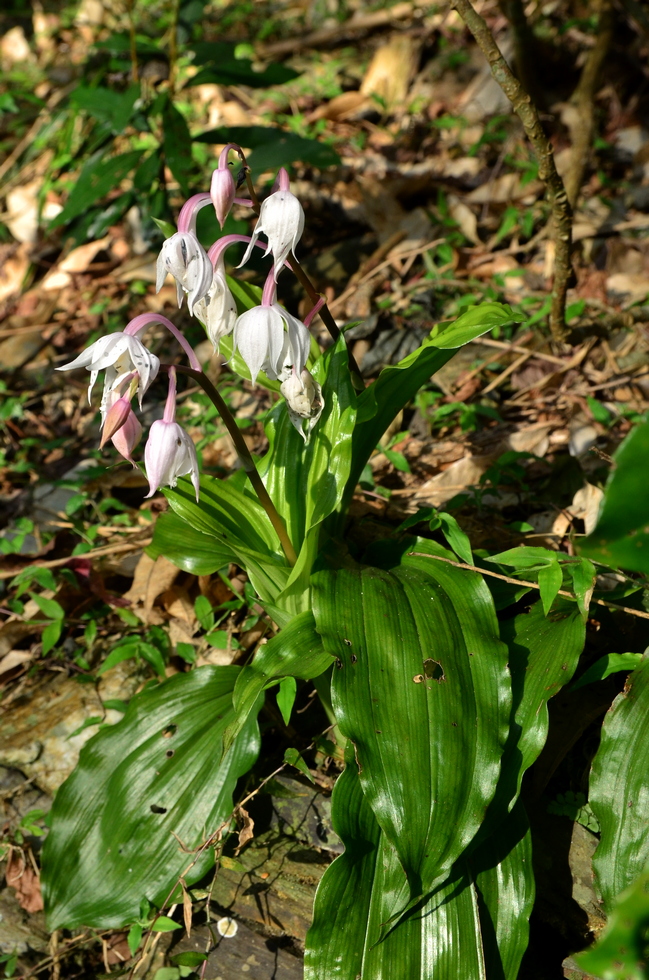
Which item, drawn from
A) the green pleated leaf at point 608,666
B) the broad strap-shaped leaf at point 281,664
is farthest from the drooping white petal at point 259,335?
the green pleated leaf at point 608,666

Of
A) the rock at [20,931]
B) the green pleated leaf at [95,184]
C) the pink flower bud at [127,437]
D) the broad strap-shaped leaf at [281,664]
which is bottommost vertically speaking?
the rock at [20,931]

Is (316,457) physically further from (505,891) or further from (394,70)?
(394,70)

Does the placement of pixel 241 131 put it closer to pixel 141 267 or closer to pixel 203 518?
pixel 141 267

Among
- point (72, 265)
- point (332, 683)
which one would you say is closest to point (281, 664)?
point (332, 683)

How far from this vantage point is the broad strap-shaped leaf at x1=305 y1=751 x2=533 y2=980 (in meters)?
1.53

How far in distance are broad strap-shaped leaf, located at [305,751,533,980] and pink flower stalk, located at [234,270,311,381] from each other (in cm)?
89

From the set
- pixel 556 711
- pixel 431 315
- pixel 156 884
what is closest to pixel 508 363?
pixel 431 315

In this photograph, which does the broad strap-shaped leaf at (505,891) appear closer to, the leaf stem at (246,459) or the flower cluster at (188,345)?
the leaf stem at (246,459)

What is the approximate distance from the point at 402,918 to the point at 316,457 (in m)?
1.07

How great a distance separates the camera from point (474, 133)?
4602mm

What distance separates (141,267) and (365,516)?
114 inches

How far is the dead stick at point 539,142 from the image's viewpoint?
220 cm

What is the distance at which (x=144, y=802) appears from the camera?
6.42 feet

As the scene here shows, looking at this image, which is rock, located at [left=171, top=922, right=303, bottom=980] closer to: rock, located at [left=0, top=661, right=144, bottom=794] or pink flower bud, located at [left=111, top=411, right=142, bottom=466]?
rock, located at [left=0, top=661, right=144, bottom=794]
